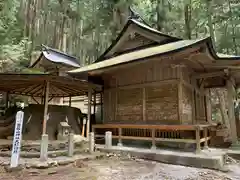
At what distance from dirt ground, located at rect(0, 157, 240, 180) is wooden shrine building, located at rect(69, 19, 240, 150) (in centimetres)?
173

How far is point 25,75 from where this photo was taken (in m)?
8.11

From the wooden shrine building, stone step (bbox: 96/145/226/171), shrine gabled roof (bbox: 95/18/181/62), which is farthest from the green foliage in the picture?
stone step (bbox: 96/145/226/171)

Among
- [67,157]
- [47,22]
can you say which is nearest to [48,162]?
[67,157]

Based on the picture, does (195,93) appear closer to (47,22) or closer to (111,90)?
(111,90)

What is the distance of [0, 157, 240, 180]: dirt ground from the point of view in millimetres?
5488

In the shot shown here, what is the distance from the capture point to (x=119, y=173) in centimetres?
596

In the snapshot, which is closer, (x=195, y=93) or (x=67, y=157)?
(x=67, y=157)

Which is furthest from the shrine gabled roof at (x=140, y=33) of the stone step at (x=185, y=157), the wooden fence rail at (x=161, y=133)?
→ the stone step at (x=185, y=157)

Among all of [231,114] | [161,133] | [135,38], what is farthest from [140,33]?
[231,114]

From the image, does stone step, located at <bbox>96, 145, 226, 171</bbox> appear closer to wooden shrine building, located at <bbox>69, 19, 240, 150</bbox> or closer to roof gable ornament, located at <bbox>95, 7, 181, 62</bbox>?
wooden shrine building, located at <bbox>69, 19, 240, 150</bbox>

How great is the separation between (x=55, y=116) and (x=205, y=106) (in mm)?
8213

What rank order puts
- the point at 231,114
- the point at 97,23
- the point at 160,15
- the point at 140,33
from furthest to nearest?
the point at 97,23
the point at 160,15
the point at 140,33
the point at 231,114

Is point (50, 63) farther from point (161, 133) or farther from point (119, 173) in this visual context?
point (119, 173)

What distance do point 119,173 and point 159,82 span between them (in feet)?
16.0
